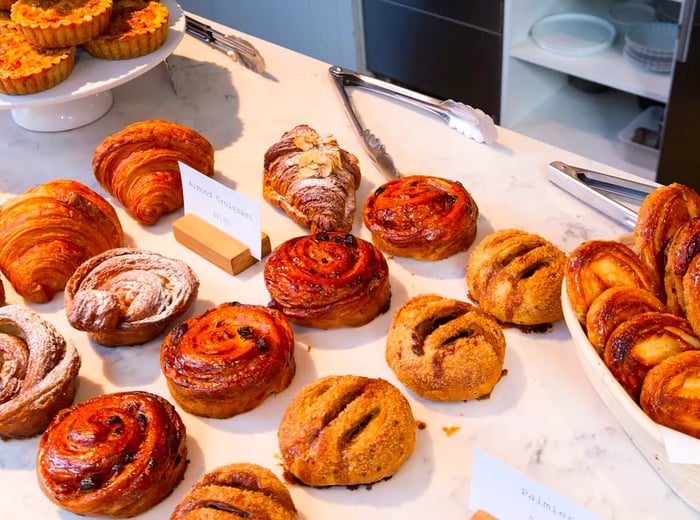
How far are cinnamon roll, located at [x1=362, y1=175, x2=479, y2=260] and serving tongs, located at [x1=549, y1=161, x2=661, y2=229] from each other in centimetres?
28

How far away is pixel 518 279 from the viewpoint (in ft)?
4.66

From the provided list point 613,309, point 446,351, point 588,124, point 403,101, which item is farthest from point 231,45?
point 588,124

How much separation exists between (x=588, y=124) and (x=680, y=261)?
8.03 feet

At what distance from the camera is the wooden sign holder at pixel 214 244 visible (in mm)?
1616

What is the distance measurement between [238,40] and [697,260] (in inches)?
65.0

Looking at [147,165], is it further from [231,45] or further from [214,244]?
[231,45]

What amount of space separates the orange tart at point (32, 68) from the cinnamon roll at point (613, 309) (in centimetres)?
138

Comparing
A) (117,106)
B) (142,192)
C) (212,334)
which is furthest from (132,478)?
(117,106)

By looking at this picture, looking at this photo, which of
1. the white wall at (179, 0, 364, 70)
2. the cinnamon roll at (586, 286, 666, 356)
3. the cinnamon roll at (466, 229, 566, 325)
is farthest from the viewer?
the white wall at (179, 0, 364, 70)

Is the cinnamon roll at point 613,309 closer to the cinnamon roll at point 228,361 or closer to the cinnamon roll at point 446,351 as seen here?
the cinnamon roll at point 446,351

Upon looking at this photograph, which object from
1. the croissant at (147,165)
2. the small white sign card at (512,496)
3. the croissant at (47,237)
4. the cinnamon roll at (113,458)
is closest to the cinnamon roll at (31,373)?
the cinnamon roll at (113,458)

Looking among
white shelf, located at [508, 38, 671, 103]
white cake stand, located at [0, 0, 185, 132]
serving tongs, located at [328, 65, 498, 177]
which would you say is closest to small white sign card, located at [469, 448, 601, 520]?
serving tongs, located at [328, 65, 498, 177]

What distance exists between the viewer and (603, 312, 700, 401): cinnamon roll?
108 cm

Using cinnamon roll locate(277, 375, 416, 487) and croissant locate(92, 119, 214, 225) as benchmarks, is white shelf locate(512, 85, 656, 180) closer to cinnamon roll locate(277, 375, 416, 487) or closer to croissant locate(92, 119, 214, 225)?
croissant locate(92, 119, 214, 225)
